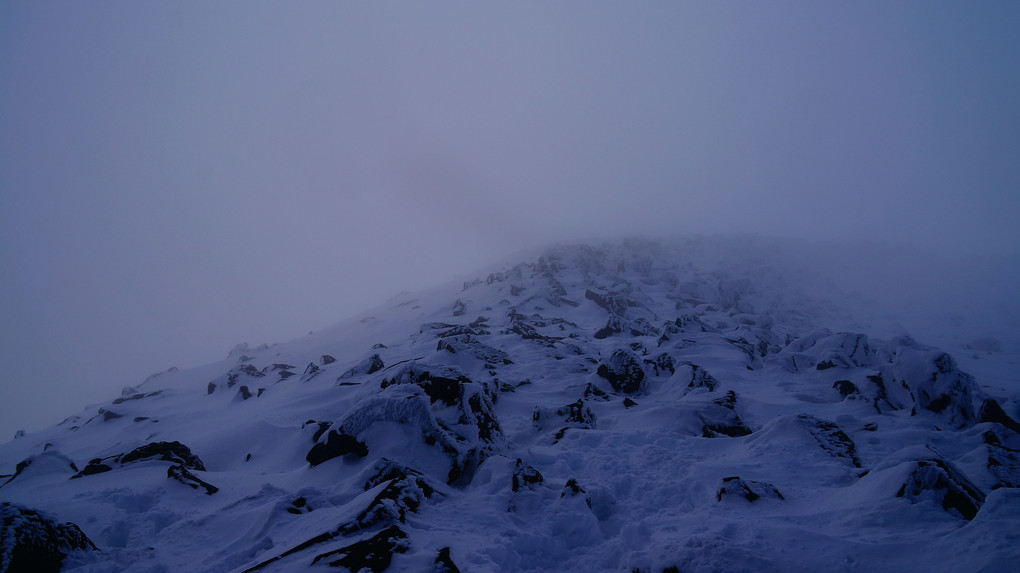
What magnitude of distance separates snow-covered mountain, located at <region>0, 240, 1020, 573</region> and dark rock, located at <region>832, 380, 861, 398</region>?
0.09 m

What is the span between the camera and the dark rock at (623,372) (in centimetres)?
1152

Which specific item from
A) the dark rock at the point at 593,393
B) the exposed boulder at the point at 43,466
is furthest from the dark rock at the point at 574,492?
the exposed boulder at the point at 43,466

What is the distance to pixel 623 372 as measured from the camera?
11.7 meters

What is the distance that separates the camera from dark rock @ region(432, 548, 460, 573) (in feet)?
12.6

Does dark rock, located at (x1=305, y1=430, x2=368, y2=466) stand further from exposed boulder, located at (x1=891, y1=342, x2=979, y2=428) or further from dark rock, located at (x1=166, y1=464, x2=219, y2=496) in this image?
exposed boulder, located at (x1=891, y1=342, x2=979, y2=428)

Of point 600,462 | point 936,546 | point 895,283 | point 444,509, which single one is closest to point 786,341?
point 600,462

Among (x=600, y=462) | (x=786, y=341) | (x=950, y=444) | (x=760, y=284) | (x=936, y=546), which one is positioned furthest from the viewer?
(x=760, y=284)

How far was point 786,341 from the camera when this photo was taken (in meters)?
18.2

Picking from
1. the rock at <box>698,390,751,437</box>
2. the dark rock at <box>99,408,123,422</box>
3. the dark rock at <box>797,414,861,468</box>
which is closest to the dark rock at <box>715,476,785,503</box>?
the dark rock at <box>797,414,861,468</box>

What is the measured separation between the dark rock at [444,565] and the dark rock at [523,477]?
6.59 feet

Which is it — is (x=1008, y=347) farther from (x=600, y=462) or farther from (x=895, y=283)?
(x=600, y=462)

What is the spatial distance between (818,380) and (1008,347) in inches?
847

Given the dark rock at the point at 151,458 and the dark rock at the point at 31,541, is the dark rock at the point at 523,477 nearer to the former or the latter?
the dark rock at the point at 31,541

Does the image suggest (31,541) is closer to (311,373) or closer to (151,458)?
(151,458)
